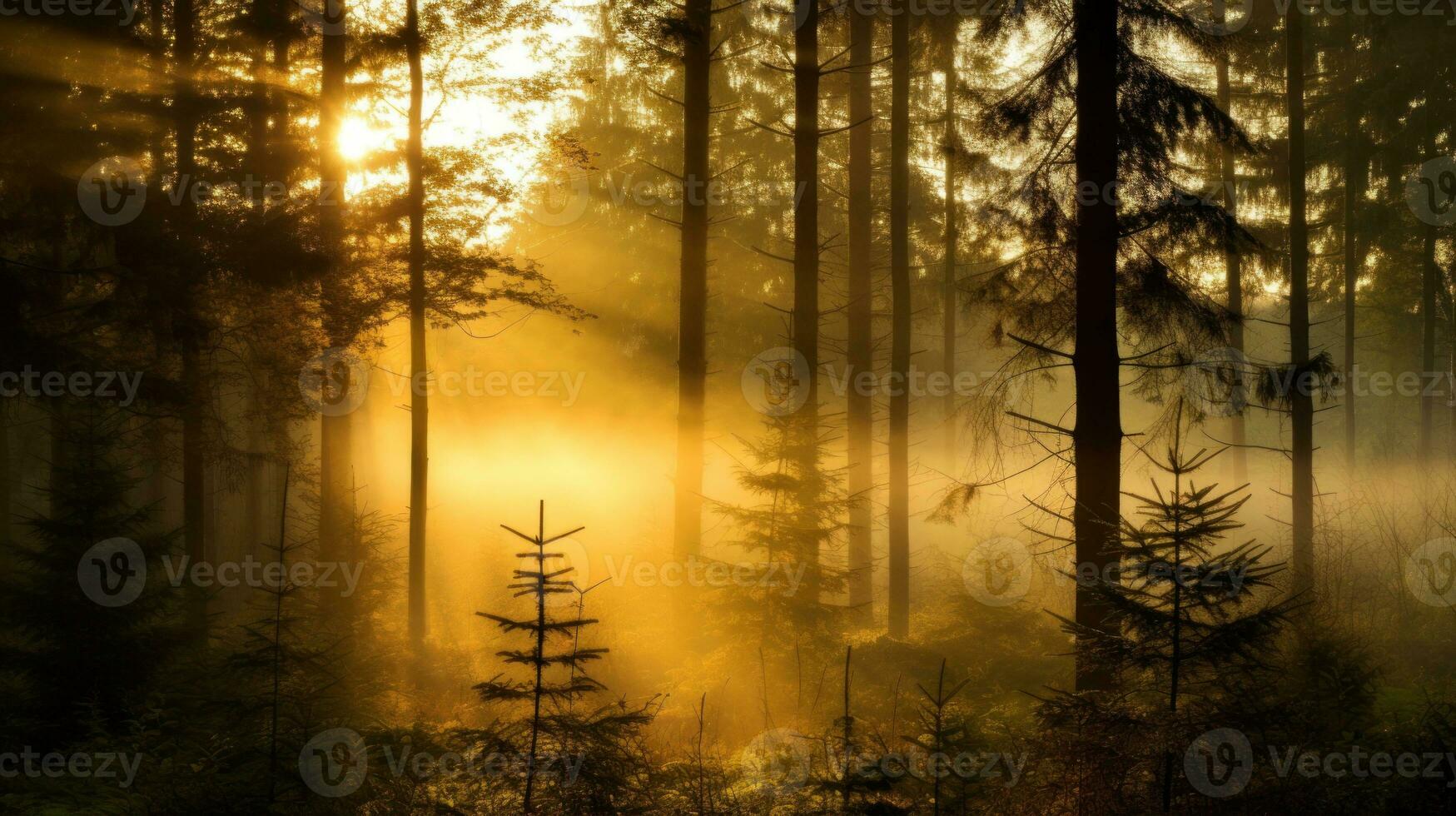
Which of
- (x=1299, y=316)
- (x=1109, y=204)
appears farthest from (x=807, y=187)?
(x=1299, y=316)

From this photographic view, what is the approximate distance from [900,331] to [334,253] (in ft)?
30.7

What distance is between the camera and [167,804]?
538cm

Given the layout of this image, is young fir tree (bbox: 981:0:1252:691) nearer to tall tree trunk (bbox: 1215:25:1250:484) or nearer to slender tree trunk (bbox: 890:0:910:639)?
slender tree trunk (bbox: 890:0:910:639)

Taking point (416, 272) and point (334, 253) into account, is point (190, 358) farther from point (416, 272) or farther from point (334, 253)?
point (416, 272)

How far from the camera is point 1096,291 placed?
718cm

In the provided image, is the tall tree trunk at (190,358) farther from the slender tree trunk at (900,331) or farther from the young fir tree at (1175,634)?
the young fir tree at (1175,634)

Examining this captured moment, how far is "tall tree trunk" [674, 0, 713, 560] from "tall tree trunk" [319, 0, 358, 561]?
5574 millimetres

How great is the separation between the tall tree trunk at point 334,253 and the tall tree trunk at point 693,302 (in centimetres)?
557

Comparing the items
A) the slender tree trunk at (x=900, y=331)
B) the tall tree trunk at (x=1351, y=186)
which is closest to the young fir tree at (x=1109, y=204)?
the slender tree trunk at (x=900, y=331)

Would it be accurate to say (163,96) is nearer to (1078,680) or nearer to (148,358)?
(148,358)

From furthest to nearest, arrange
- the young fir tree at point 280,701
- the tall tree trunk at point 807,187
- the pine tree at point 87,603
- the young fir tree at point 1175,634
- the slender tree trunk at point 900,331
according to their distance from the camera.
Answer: the slender tree trunk at point 900,331 → the tall tree trunk at point 807,187 → the pine tree at point 87,603 → the young fir tree at point 280,701 → the young fir tree at point 1175,634

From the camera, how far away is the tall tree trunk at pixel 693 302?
12891 mm

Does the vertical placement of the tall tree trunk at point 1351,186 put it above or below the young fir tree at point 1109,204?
above

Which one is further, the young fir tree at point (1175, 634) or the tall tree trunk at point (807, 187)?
the tall tree trunk at point (807, 187)
